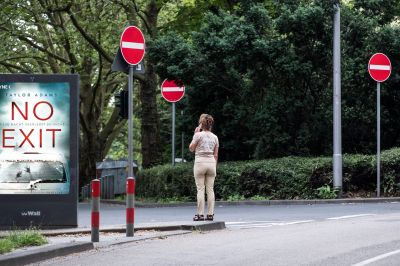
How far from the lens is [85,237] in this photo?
15.0 m

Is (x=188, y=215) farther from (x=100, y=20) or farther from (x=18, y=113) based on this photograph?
(x=100, y=20)

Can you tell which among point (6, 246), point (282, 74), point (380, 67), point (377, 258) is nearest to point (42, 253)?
point (6, 246)

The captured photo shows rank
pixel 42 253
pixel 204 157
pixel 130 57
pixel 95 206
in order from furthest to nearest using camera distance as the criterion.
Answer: pixel 204 157
pixel 130 57
pixel 95 206
pixel 42 253

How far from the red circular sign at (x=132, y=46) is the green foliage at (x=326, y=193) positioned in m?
8.88

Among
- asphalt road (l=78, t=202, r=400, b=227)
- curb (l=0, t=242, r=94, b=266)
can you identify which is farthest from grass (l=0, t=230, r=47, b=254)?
asphalt road (l=78, t=202, r=400, b=227)

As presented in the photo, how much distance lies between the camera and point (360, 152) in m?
26.9

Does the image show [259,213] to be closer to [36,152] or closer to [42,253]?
[36,152]

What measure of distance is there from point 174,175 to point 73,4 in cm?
1087

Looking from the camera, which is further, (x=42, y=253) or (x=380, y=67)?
(x=380, y=67)

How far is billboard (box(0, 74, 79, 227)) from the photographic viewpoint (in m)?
16.1

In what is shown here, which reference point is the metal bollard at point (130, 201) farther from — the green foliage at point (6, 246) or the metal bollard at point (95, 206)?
the green foliage at point (6, 246)

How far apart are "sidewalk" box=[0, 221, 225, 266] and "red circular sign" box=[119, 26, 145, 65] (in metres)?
2.59

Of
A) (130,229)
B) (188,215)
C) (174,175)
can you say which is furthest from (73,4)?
(130,229)

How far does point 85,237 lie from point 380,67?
39.0 ft
